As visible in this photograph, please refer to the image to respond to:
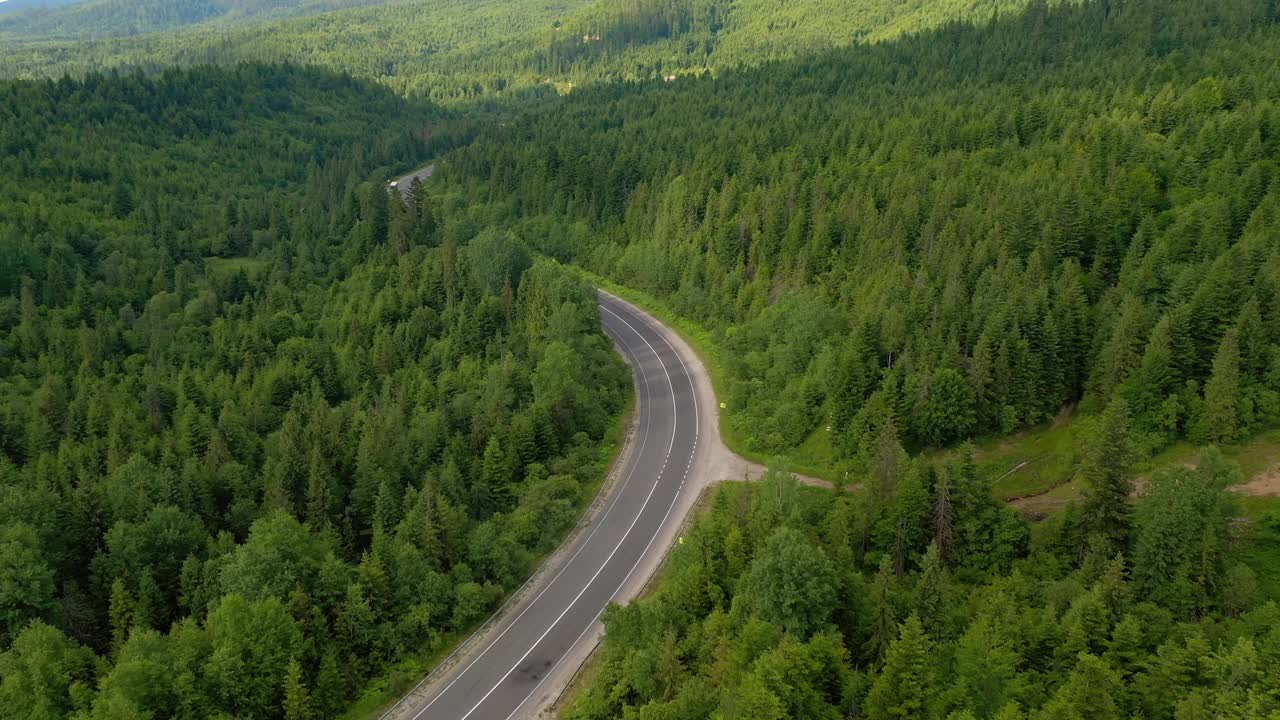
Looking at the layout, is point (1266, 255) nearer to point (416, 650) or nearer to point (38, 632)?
point (416, 650)

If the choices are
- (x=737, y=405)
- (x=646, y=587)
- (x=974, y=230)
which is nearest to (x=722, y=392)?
(x=737, y=405)

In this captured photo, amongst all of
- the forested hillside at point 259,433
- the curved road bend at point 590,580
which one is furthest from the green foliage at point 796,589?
the forested hillside at point 259,433

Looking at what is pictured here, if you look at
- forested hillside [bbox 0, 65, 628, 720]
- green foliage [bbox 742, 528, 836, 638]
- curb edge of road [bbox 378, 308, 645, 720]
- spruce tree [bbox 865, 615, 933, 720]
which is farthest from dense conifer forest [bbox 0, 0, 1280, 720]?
curb edge of road [bbox 378, 308, 645, 720]

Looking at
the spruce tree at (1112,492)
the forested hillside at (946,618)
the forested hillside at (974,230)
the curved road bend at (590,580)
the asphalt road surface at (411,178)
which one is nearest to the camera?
the forested hillside at (946,618)

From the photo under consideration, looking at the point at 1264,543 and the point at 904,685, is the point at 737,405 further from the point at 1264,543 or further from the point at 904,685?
the point at 904,685

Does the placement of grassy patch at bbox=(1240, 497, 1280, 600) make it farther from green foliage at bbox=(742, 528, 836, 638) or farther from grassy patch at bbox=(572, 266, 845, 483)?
grassy patch at bbox=(572, 266, 845, 483)

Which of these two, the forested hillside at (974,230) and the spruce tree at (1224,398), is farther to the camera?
the forested hillside at (974,230)

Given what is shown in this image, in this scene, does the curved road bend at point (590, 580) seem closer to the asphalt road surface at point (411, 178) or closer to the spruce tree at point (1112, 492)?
the spruce tree at point (1112, 492)
